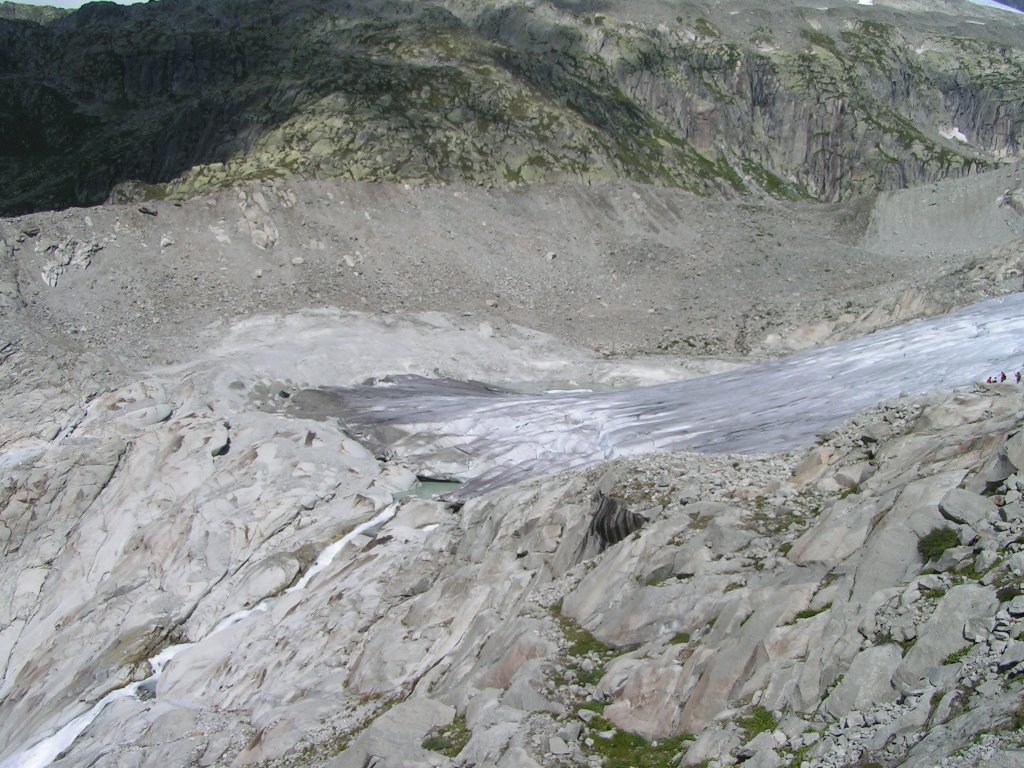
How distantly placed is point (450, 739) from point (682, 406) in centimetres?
2258

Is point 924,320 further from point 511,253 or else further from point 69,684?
point 69,684

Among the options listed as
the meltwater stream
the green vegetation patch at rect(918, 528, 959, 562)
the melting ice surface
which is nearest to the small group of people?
the meltwater stream

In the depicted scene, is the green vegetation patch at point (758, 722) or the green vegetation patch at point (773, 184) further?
the green vegetation patch at point (773, 184)

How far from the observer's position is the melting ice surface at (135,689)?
25297 millimetres

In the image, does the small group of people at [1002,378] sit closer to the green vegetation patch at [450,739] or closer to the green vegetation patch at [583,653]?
the green vegetation patch at [583,653]

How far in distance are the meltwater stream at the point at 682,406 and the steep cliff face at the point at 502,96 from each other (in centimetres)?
3061

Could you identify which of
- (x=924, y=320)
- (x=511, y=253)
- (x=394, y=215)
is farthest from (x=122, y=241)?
(x=924, y=320)

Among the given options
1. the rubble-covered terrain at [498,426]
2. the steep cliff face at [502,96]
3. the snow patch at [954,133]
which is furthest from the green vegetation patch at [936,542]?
the snow patch at [954,133]

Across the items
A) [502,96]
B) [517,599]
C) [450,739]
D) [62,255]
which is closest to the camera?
[450,739]

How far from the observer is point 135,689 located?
89.2 ft

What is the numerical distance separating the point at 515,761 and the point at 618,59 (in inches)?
3920

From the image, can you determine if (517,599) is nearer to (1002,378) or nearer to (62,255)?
(1002,378)

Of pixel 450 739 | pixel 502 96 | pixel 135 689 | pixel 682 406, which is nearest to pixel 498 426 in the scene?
pixel 682 406

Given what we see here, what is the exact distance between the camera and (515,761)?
46.4 feet
